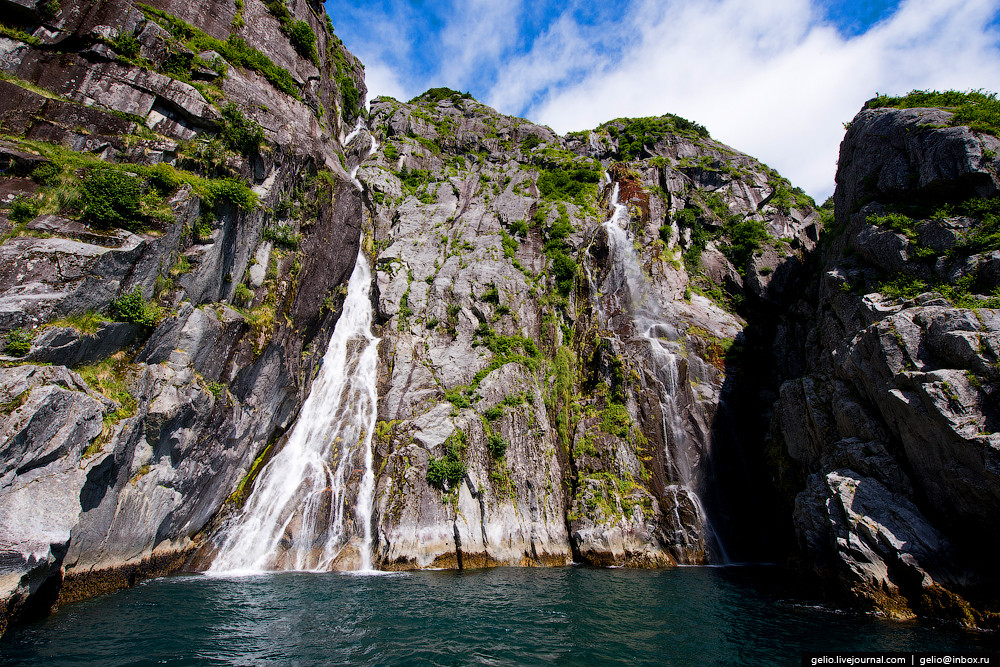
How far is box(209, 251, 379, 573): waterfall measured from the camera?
18.8m

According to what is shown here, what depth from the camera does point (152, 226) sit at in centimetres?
1506

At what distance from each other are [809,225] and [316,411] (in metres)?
42.2

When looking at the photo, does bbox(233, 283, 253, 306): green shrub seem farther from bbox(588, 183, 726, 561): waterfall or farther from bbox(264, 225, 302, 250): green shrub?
bbox(588, 183, 726, 561): waterfall

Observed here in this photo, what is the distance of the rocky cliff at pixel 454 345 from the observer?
12414 mm

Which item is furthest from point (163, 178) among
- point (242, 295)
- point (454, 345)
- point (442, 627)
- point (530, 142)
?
point (530, 142)

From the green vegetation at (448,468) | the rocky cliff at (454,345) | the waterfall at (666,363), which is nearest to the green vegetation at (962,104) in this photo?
the rocky cliff at (454,345)

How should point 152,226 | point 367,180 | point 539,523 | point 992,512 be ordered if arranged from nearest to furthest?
point 992,512 < point 152,226 < point 539,523 < point 367,180

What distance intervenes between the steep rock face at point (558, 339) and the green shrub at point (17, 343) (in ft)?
46.0

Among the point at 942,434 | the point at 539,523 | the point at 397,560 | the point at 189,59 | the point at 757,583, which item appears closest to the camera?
the point at 942,434

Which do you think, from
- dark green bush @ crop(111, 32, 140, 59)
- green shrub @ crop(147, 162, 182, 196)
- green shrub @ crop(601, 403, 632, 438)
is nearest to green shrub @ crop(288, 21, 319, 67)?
dark green bush @ crop(111, 32, 140, 59)

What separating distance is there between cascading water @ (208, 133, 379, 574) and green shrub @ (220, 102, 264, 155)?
1250 centimetres

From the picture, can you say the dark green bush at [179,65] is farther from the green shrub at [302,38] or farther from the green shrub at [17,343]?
the green shrub at [17,343]

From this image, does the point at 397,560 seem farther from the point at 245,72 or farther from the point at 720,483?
the point at 245,72

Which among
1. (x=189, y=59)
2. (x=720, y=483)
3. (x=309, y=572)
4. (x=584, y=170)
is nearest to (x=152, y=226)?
(x=189, y=59)
